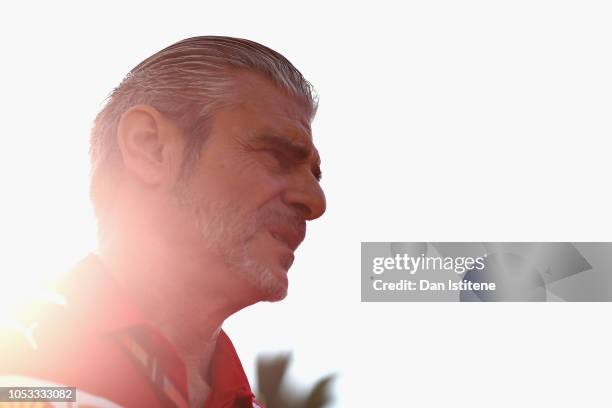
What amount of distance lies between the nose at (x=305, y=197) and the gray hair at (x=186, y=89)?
31cm

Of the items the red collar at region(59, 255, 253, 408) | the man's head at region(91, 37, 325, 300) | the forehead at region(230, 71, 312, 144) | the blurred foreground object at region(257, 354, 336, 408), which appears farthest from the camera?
the blurred foreground object at region(257, 354, 336, 408)

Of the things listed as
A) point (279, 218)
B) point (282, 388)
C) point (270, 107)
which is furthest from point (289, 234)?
point (282, 388)

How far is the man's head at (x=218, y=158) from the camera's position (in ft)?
7.66

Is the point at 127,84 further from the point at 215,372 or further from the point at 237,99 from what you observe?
the point at 215,372

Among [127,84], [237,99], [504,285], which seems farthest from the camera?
[504,285]

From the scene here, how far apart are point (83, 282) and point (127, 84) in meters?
0.72

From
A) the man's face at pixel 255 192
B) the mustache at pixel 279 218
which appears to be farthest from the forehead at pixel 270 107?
the mustache at pixel 279 218

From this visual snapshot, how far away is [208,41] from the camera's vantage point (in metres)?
2.68

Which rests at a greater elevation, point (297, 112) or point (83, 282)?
point (297, 112)

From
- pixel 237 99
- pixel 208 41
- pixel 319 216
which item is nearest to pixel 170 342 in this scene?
pixel 319 216

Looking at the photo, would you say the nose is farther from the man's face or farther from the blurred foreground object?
the blurred foreground object

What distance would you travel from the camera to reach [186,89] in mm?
2525

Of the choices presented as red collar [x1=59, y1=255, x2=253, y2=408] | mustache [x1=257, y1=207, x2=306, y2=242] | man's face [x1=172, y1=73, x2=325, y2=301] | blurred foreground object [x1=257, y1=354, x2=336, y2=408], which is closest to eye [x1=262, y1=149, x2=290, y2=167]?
man's face [x1=172, y1=73, x2=325, y2=301]

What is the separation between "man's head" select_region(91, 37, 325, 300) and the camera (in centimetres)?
233
